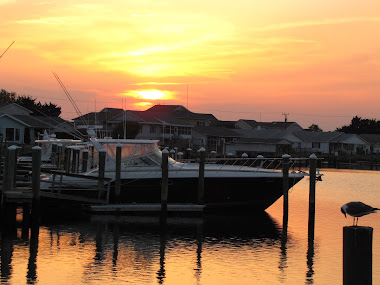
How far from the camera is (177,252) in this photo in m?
19.1

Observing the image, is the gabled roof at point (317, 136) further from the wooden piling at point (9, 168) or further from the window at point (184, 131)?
the wooden piling at point (9, 168)

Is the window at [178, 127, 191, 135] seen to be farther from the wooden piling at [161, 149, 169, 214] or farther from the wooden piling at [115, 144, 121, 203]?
the wooden piling at [161, 149, 169, 214]

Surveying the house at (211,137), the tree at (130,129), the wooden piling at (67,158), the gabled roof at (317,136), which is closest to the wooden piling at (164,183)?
the wooden piling at (67,158)

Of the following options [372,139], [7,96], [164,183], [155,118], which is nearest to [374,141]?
[372,139]

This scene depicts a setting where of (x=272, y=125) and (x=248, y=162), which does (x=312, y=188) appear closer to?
(x=248, y=162)

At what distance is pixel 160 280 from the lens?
15.8 m

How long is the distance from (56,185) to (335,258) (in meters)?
11.5

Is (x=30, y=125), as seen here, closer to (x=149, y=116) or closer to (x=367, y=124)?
(x=149, y=116)

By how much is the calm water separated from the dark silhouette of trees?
125991 mm

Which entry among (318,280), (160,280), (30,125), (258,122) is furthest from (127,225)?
(258,122)

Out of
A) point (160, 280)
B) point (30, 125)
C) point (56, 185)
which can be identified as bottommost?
point (160, 280)

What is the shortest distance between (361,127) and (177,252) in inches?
5436

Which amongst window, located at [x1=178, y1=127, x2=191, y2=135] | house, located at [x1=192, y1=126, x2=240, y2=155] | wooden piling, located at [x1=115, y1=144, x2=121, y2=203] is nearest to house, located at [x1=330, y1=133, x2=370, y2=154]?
house, located at [x1=192, y1=126, x2=240, y2=155]

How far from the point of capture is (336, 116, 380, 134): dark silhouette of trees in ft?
486
